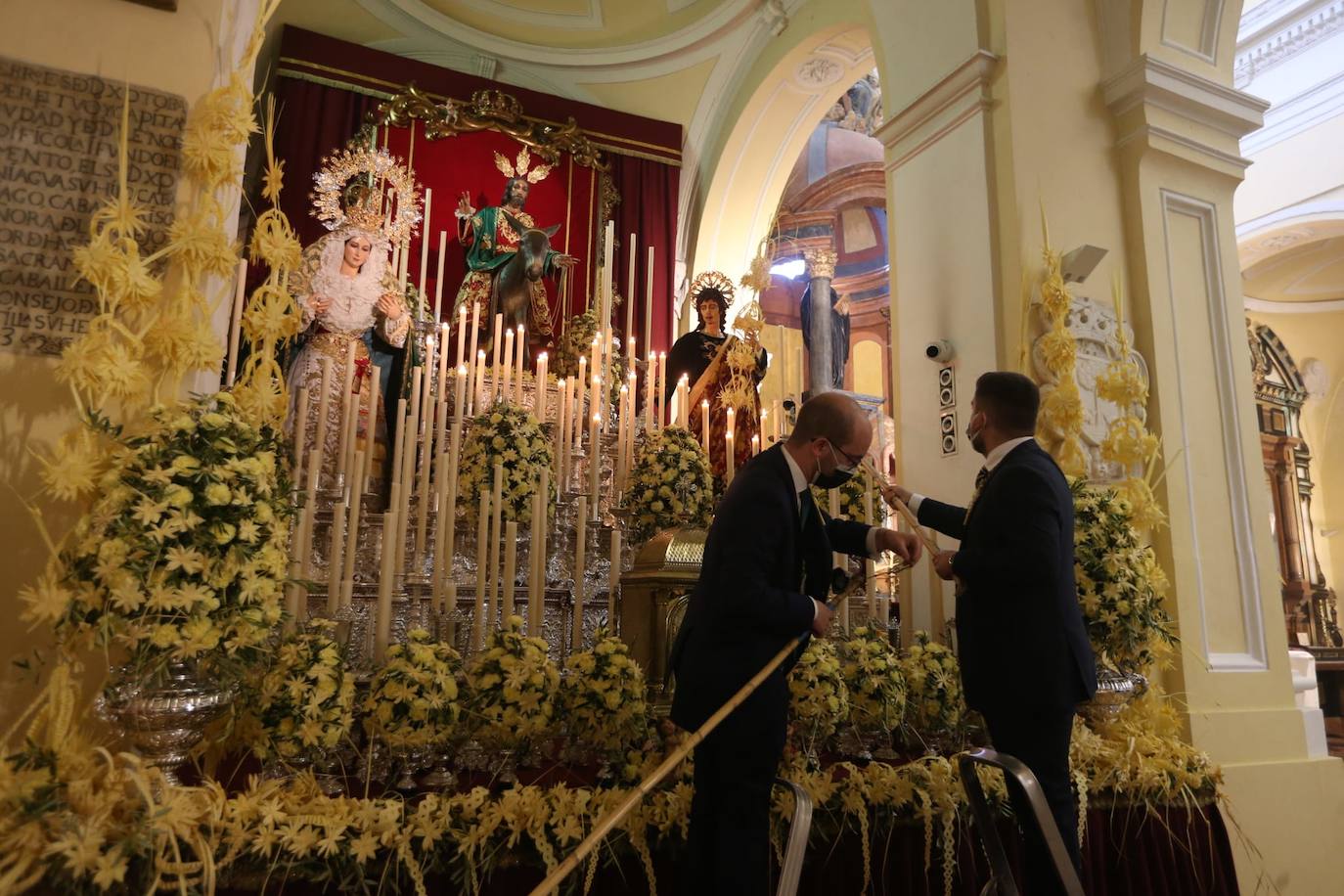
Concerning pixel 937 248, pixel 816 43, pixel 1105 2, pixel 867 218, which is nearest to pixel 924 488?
pixel 937 248

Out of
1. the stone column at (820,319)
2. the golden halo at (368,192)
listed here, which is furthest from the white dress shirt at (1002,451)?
the stone column at (820,319)

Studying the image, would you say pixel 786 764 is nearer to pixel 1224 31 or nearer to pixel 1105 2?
pixel 1105 2

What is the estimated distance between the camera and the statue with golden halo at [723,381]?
524cm

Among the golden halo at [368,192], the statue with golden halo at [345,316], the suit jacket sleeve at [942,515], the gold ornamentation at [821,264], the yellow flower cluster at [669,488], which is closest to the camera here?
the suit jacket sleeve at [942,515]

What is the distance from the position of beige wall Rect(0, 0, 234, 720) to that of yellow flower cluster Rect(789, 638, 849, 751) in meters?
2.09

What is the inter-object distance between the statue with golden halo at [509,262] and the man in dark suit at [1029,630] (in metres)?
5.80

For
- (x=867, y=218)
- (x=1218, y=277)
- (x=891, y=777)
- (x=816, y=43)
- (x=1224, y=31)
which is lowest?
(x=891, y=777)

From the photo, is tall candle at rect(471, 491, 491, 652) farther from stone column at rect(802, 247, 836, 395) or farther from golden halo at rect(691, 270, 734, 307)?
stone column at rect(802, 247, 836, 395)

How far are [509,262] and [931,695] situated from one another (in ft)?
19.2

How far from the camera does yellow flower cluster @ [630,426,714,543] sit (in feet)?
12.9

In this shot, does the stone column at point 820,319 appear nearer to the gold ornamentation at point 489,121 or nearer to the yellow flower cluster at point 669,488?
the gold ornamentation at point 489,121

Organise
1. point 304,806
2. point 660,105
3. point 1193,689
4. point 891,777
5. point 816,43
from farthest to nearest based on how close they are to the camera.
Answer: point 660,105, point 816,43, point 1193,689, point 891,777, point 304,806

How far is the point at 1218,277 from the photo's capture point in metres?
4.46

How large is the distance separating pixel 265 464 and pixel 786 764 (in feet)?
5.56
